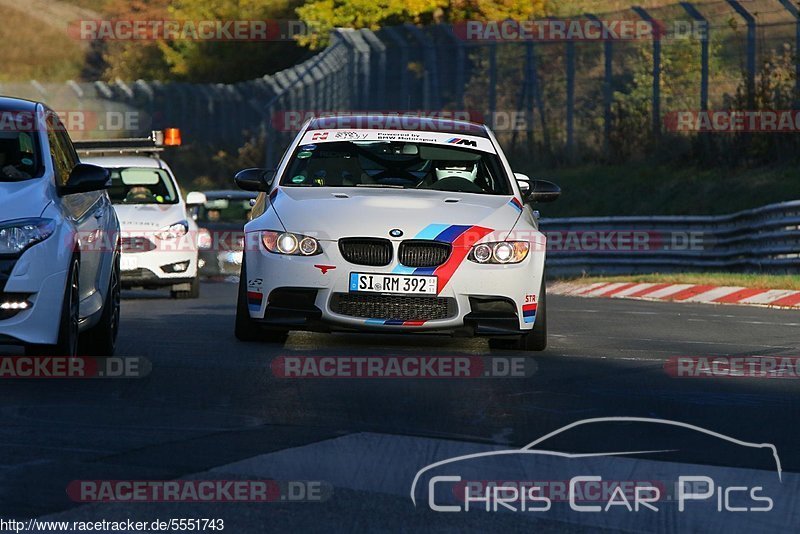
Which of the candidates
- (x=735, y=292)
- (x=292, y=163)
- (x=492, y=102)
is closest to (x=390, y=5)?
(x=492, y=102)

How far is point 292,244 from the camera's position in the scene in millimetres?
11883

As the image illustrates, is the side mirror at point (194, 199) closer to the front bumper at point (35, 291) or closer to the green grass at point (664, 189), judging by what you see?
the green grass at point (664, 189)

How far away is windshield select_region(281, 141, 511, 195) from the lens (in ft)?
43.0

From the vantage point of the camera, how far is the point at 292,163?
43.6ft

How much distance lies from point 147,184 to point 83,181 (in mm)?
11202

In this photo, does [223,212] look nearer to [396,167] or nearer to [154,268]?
[154,268]

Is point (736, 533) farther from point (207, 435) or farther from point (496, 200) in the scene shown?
point (496, 200)

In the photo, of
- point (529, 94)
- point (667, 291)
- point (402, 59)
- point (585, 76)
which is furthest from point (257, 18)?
point (667, 291)

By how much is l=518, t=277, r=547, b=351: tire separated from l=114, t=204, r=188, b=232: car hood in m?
9.08

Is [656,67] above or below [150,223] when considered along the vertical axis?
below

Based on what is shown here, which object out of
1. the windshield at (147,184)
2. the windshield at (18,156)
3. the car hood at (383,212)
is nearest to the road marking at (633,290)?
the windshield at (147,184)

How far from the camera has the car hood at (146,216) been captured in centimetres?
2077

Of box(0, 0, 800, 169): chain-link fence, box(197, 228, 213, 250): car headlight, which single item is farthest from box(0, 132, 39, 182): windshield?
Result: box(197, 228, 213, 250): car headlight

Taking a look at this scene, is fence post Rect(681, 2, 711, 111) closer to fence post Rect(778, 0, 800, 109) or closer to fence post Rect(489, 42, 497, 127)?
fence post Rect(778, 0, 800, 109)
